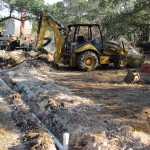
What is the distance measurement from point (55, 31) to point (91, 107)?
8363 millimetres

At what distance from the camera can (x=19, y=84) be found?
11672 millimetres

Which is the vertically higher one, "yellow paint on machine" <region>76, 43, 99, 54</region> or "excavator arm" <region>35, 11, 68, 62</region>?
"excavator arm" <region>35, 11, 68, 62</region>

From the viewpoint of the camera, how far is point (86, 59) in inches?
626

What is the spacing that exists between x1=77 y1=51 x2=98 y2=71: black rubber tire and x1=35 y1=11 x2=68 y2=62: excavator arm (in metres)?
1.05

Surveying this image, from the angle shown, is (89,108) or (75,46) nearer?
(89,108)

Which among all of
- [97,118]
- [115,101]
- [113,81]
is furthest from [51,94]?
[113,81]

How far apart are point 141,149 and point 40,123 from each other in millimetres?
2535

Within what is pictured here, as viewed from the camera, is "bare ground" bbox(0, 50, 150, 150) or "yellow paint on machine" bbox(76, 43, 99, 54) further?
"yellow paint on machine" bbox(76, 43, 99, 54)

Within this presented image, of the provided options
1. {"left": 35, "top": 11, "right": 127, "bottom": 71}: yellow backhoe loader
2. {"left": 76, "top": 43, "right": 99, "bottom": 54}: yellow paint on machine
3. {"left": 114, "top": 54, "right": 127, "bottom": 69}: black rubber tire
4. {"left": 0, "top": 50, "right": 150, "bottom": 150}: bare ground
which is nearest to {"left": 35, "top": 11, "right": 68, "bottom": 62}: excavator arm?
{"left": 35, "top": 11, "right": 127, "bottom": 71}: yellow backhoe loader

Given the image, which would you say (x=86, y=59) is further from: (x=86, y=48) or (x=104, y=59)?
(x=104, y=59)

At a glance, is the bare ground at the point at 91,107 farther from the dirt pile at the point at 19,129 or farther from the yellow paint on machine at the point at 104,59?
the yellow paint on machine at the point at 104,59

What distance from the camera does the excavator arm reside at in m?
16.0

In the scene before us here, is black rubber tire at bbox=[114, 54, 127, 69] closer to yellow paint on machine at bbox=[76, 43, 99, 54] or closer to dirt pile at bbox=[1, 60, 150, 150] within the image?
yellow paint on machine at bbox=[76, 43, 99, 54]

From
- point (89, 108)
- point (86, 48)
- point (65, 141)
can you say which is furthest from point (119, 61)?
point (65, 141)
